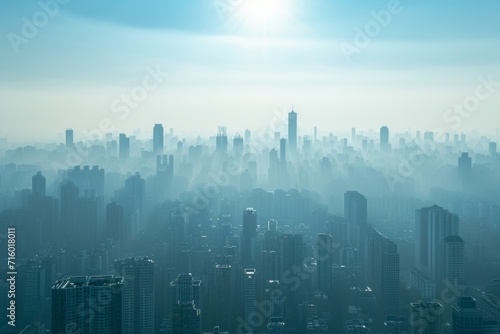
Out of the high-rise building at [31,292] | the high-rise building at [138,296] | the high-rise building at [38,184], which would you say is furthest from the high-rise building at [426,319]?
the high-rise building at [38,184]

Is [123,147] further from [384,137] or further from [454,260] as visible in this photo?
[454,260]

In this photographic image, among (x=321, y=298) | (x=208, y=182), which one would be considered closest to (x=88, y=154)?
(x=208, y=182)

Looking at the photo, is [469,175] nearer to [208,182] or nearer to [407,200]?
[407,200]

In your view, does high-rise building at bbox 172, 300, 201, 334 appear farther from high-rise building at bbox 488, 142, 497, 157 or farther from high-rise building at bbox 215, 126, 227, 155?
high-rise building at bbox 488, 142, 497, 157

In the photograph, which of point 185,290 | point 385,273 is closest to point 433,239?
point 385,273

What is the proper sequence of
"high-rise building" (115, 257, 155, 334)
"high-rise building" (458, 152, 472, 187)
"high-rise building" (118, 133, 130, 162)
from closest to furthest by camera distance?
"high-rise building" (115, 257, 155, 334) → "high-rise building" (458, 152, 472, 187) → "high-rise building" (118, 133, 130, 162)

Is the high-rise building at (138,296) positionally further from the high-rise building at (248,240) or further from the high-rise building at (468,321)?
the high-rise building at (468,321)

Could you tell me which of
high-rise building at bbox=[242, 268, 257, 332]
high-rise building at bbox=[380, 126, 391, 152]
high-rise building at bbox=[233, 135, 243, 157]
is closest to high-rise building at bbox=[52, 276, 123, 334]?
high-rise building at bbox=[242, 268, 257, 332]
